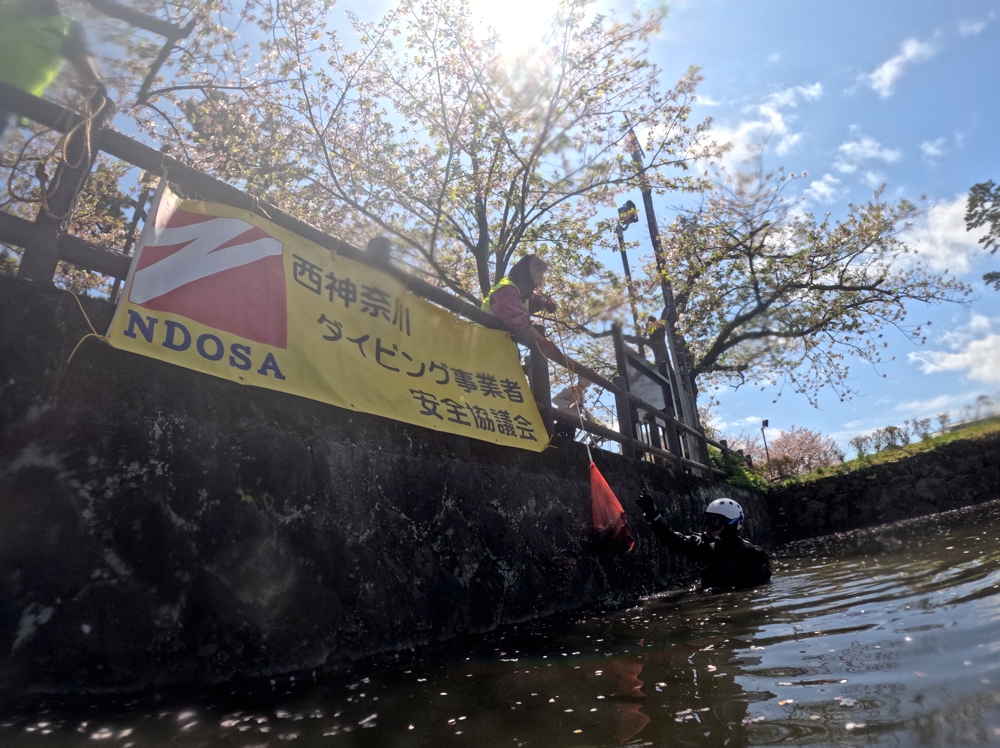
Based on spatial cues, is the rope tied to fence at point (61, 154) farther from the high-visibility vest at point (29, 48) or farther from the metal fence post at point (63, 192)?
the high-visibility vest at point (29, 48)

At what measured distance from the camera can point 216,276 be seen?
3.24 metres

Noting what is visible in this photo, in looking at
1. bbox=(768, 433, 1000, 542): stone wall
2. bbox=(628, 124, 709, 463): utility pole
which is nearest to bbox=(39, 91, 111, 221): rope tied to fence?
bbox=(628, 124, 709, 463): utility pole

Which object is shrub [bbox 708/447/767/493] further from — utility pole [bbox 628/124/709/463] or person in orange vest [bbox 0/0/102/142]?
person in orange vest [bbox 0/0/102/142]

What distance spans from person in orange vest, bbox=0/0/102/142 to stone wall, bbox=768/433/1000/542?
18394 millimetres

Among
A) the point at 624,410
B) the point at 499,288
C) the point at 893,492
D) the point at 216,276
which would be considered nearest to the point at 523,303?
the point at 499,288

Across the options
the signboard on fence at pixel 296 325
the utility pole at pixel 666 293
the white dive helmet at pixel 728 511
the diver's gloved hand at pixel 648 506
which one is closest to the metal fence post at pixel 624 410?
the white dive helmet at pixel 728 511

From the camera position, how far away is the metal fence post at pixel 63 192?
2.71 meters

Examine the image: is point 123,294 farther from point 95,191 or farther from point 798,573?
point 95,191

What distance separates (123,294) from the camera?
2.74 m

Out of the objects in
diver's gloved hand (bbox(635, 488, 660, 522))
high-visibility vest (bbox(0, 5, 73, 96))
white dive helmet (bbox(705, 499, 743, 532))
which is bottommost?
white dive helmet (bbox(705, 499, 743, 532))

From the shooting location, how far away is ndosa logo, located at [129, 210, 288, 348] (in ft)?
9.71

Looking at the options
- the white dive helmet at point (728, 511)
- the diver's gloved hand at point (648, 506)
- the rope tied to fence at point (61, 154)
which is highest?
the rope tied to fence at point (61, 154)

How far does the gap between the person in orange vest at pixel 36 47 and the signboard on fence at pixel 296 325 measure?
695 mm

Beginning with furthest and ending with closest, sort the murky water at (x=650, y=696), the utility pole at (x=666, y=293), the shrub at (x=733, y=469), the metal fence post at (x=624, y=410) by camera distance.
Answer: the shrub at (x=733, y=469) → the utility pole at (x=666, y=293) → the metal fence post at (x=624, y=410) → the murky water at (x=650, y=696)
